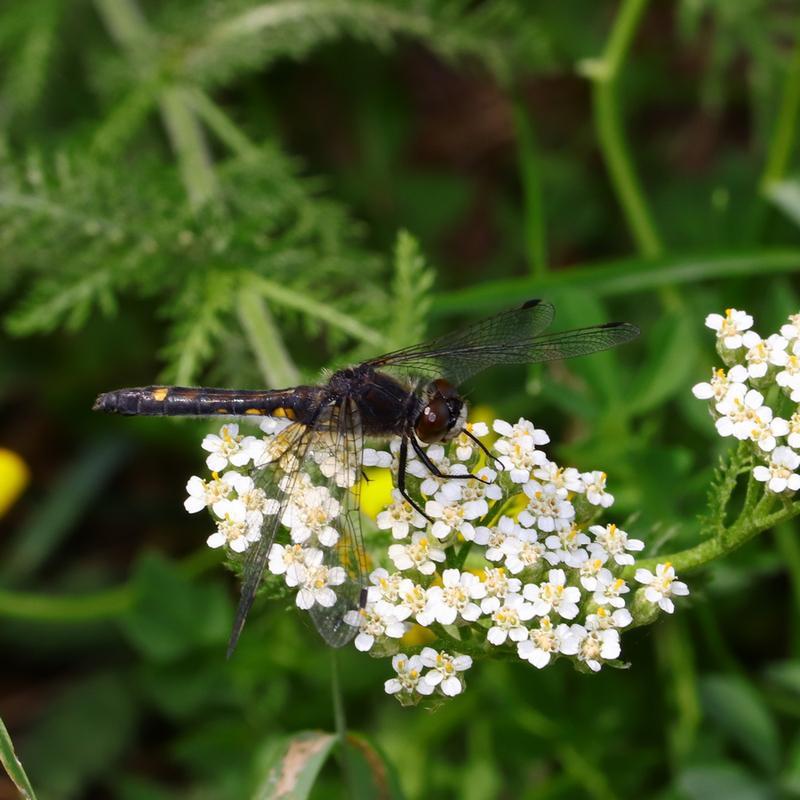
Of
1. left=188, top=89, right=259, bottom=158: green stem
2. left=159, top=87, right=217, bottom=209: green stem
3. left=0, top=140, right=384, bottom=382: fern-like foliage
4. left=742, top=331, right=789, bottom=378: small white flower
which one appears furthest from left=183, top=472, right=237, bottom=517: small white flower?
left=188, top=89, right=259, bottom=158: green stem

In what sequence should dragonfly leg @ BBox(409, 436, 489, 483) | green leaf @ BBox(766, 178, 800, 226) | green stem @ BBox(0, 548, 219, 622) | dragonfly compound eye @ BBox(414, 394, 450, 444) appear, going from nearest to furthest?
dragonfly leg @ BBox(409, 436, 489, 483), dragonfly compound eye @ BBox(414, 394, 450, 444), green stem @ BBox(0, 548, 219, 622), green leaf @ BBox(766, 178, 800, 226)

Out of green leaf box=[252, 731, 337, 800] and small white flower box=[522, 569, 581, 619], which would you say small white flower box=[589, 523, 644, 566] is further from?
green leaf box=[252, 731, 337, 800]

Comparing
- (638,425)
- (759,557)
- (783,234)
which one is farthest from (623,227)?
(759,557)

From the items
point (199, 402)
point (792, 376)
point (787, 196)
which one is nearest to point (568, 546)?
point (792, 376)

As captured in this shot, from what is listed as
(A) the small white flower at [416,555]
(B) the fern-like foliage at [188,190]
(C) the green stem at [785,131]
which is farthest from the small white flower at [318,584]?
(C) the green stem at [785,131]

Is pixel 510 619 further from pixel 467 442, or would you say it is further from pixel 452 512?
pixel 467 442
